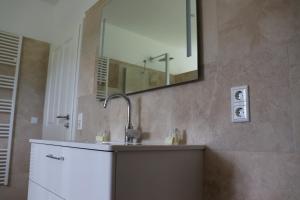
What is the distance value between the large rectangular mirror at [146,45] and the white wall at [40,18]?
0.96 metres

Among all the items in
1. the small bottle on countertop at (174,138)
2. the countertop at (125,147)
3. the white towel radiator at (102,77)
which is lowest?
the countertop at (125,147)

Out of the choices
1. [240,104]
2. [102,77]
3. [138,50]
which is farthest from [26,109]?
[240,104]

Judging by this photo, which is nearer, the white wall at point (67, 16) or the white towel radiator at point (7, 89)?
the white wall at point (67, 16)

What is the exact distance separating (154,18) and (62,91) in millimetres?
1610

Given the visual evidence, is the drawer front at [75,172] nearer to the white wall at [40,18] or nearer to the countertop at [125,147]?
the countertop at [125,147]

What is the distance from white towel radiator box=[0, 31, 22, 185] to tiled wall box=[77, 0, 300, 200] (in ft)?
7.83

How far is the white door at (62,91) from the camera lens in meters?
2.49

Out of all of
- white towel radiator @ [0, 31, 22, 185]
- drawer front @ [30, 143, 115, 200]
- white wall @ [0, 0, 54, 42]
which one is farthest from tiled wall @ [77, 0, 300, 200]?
→ white wall @ [0, 0, 54, 42]

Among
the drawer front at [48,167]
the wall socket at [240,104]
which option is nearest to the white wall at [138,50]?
the wall socket at [240,104]

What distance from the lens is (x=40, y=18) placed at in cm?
336

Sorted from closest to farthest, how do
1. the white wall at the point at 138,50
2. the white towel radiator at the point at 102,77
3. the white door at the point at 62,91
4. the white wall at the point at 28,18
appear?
the white wall at the point at 138,50 < the white towel radiator at the point at 102,77 < the white door at the point at 62,91 < the white wall at the point at 28,18

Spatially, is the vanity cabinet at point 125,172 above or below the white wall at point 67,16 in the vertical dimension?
below

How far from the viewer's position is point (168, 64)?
1454mm

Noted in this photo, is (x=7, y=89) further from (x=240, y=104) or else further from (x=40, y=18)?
(x=240, y=104)
